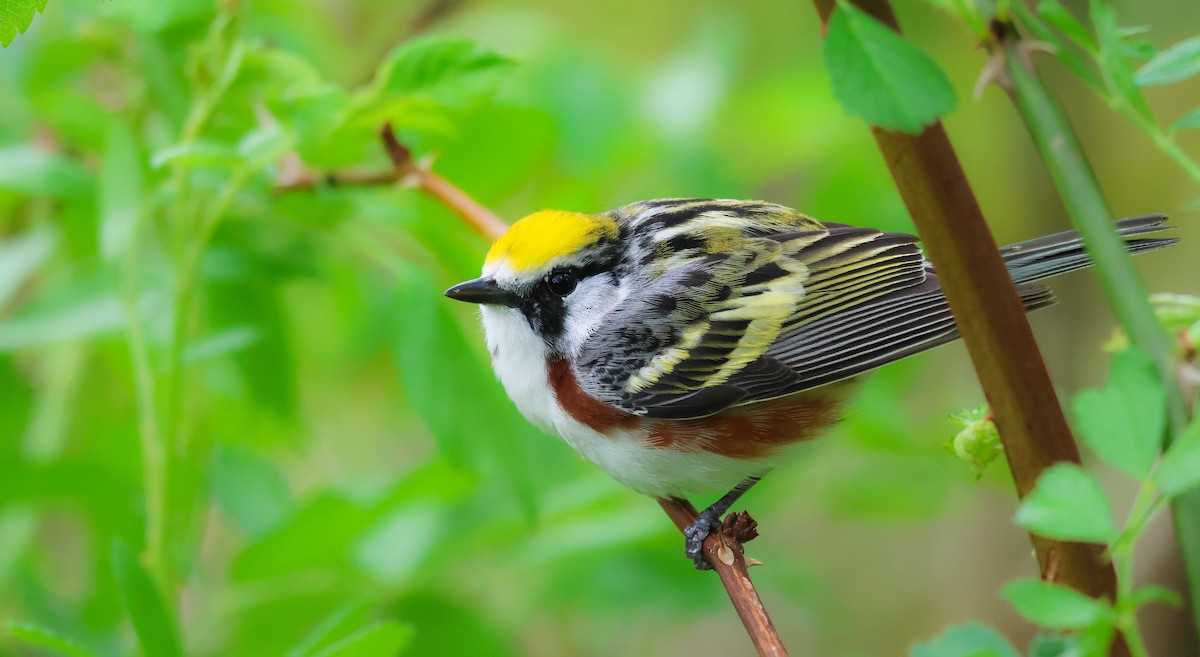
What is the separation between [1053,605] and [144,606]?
112cm

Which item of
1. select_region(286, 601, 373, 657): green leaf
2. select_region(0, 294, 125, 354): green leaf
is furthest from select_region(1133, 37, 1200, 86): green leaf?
select_region(0, 294, 125, 354): green leaf

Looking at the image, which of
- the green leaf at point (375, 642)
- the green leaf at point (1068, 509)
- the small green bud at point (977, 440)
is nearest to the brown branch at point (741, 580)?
the small green bud at point (977, 440)

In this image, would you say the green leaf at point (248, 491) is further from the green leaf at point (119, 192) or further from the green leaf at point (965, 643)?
the green leaf at point (965, 643)

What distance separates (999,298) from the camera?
989 mm

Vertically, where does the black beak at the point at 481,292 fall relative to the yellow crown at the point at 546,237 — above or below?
below

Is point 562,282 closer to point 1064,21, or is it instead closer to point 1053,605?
point 1064,21

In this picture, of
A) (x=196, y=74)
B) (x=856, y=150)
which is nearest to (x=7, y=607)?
(x=196, y=74)

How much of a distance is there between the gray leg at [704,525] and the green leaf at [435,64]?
1.02 meters

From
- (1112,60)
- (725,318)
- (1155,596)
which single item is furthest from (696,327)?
(1155,596)

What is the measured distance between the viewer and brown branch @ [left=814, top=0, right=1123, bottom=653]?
0.99m

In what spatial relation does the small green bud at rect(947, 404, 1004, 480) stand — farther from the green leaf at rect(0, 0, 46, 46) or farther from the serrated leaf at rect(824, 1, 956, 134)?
the green leaf at rect(0, 0, 46, 46)

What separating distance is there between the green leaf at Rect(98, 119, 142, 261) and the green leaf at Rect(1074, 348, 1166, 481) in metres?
1.61

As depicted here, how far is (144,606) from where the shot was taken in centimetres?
140

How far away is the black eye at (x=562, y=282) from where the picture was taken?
2537 mm
